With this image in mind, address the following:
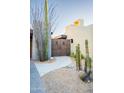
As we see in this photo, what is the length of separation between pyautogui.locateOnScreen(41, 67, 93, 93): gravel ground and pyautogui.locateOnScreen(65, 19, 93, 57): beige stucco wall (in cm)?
28

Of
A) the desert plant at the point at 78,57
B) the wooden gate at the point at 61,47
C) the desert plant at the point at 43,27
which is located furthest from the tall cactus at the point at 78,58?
the desert plant at the point at 43,27

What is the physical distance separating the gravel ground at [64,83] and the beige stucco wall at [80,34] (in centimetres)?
28

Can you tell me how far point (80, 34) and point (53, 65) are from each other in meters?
0.45

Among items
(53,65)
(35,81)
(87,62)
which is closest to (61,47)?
(53,65)

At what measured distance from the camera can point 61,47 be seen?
2139mm

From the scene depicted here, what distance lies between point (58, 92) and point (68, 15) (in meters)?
0.83

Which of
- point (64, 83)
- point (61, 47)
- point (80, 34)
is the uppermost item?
point (80, 34)

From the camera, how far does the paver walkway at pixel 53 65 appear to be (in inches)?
81.1

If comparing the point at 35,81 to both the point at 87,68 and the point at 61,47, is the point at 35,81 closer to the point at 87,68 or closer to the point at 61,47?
the point at 61,47

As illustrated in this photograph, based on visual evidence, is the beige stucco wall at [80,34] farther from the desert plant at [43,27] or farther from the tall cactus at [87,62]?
the desert plant at [43,27]
